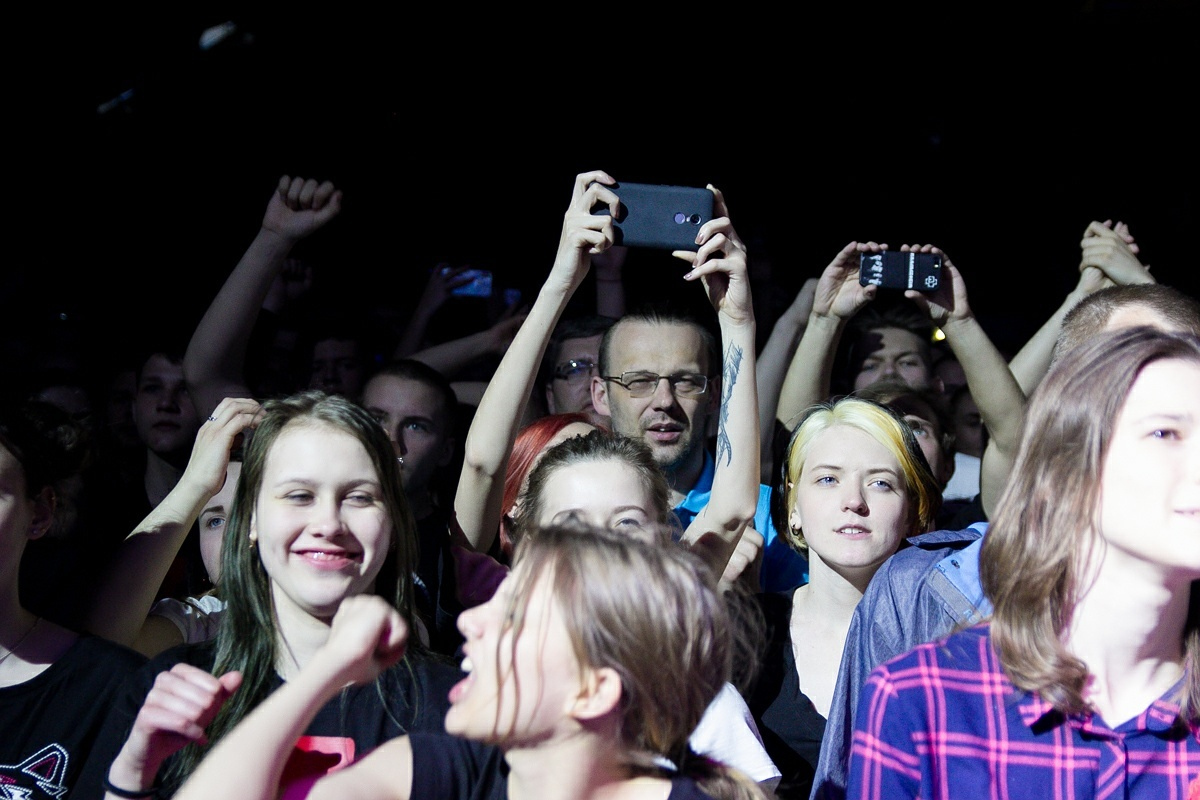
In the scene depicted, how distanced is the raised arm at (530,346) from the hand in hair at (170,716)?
93 cm

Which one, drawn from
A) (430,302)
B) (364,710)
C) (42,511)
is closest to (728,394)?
(364,710)

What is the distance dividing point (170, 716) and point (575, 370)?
2275 millimetres

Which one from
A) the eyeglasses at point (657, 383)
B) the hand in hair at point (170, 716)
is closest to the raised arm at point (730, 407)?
the eyeglasses at point (657, 383)

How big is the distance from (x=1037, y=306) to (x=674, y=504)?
10.5ft

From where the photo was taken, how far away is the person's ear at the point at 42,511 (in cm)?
208

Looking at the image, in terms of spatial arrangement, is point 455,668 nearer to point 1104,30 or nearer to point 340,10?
point 340,10

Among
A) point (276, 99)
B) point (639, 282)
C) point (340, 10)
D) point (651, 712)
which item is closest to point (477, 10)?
point (340, 10)

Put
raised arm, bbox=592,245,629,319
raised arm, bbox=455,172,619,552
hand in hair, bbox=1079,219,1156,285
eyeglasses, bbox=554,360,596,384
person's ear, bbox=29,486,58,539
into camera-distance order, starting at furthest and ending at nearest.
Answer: raised arm, bbox=592,245,629,319 < eyeglasses, bbox=554,360,596,384 < hand in hair, bbox=1079,219,1156,285 < raised arm, bbox=455,172,619,552 < person's ear, bbox=29,486,58,539

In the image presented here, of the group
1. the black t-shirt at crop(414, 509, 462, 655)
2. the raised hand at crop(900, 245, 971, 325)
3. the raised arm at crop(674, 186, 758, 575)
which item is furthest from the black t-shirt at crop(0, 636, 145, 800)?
the raised hand at crop(900, 245, 971, 325)

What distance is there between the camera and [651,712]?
145 cm

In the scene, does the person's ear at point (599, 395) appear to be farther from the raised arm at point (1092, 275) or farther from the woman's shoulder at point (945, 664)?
the woman's shoulder at point (945, 664)

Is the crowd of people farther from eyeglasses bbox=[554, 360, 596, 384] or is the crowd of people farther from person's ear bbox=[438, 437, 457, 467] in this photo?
eyeglasses bbox=[554, 360, 596, 384]

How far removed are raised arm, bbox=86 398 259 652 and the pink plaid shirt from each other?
4.59ft

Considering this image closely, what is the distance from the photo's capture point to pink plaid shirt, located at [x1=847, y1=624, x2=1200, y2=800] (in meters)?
1.43
